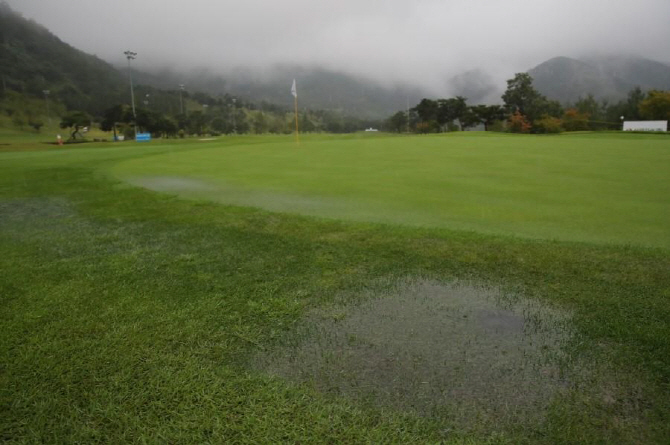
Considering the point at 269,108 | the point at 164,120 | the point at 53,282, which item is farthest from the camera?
the point at 269,108

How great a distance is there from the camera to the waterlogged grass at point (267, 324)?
5.46 feet

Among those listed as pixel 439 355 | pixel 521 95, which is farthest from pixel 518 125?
pixel 439 355

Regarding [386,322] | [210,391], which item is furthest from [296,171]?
[210,391]

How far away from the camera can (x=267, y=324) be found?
2.47 metres

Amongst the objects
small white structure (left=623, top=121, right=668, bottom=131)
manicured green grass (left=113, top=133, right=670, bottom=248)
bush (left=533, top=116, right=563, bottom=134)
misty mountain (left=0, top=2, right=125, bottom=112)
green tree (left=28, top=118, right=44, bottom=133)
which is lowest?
manicured green grass (left=113, top=133, right=670, bottom=248)

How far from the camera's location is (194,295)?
2.89 m

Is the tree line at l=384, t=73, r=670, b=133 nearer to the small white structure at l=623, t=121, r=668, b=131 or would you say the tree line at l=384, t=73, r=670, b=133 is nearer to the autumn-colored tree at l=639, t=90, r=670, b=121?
the autumn-colored tree at l=639, t=90, r=670, b=121

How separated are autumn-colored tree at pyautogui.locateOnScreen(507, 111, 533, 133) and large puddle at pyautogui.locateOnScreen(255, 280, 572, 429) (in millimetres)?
77367

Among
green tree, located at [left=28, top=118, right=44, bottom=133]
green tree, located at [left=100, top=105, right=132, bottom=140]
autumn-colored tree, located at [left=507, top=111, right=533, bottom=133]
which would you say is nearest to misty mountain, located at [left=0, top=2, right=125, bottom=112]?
green tree, located at [left=28, top=118, right=44, bottom=133]

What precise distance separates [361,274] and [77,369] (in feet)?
6.52

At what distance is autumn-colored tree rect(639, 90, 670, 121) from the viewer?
63281mm

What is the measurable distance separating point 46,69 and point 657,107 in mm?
166984

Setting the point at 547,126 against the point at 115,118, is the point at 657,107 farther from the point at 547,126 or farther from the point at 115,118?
the point at 115,118

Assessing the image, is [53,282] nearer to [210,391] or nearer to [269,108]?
[210,391]
